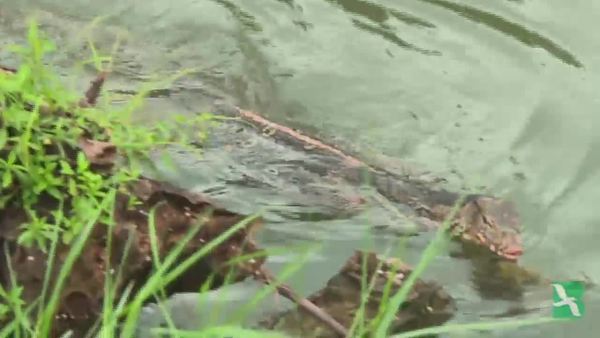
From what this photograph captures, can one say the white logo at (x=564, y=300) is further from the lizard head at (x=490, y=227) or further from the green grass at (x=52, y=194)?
the lizard head at (x=490, y=227)

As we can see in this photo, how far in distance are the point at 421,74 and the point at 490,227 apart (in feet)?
3.02

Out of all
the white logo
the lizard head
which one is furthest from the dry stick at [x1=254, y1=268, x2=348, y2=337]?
the lizard head

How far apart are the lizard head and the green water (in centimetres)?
8

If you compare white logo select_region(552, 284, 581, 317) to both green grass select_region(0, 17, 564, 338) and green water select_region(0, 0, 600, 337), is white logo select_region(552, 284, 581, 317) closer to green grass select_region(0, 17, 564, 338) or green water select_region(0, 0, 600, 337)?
green grass select_region(0, 17, 564, 338)

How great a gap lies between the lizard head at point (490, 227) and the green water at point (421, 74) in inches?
3.0

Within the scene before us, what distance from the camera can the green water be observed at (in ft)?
11.9

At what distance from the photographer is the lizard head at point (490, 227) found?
3254 millimetres

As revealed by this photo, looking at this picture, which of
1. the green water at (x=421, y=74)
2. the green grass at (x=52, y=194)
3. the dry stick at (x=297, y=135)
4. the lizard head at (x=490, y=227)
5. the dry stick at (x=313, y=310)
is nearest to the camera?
the green grass at (x=52, y=194)

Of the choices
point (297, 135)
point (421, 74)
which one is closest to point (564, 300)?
point (297, 135)

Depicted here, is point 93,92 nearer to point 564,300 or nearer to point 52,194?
point 52,194

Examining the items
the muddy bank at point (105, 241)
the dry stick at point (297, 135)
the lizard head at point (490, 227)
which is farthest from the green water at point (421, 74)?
the muddy bank at point (105, 241)

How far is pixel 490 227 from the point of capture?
3271 mm

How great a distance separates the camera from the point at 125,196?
7.99 feet

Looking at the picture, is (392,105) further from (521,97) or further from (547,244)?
(547,244)
